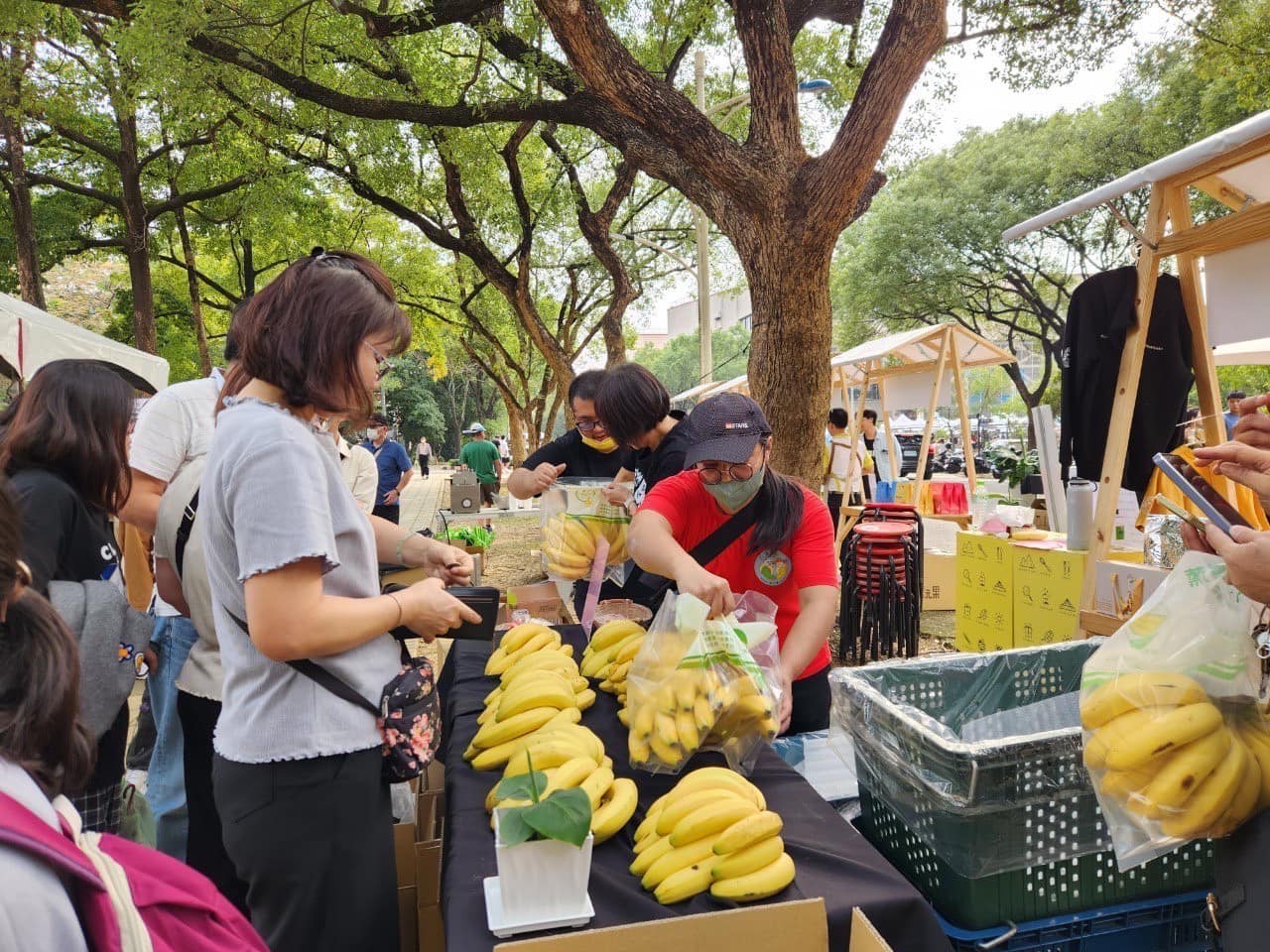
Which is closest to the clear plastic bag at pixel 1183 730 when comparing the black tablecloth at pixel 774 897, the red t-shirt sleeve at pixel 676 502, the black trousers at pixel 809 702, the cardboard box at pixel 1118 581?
the black tablecloth at pixel 774 897

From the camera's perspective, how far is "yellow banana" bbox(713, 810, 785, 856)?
143cm

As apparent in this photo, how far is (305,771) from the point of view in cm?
154

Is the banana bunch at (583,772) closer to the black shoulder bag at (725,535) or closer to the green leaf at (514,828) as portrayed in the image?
the green leaf at (514,828)

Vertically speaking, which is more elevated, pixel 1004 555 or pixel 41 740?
pixel 41 740

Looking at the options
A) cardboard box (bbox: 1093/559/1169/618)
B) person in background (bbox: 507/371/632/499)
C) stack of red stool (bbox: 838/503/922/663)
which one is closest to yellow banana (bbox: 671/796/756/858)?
person in background (bbox: 507/371/632/499)

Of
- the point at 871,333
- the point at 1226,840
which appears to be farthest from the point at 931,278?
the point at 1226,840

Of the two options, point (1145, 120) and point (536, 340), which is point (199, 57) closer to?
point (536, 340)

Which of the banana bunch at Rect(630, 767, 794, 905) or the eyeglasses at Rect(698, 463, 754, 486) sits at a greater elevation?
the eyeglasses at Rect(698, 463, 754, 486)

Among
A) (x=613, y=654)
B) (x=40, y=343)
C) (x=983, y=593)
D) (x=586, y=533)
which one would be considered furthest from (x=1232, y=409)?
(x=40, y=343)

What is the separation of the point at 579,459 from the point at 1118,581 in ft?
9.57

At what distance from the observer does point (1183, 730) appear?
126 cm

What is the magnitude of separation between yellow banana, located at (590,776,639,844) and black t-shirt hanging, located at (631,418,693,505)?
1564 millimetres

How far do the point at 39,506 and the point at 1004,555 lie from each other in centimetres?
572

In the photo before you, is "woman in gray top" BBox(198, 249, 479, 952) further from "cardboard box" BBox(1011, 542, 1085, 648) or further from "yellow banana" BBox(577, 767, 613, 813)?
"cardboard box" BBox(1011, 542, 1085, 648)
